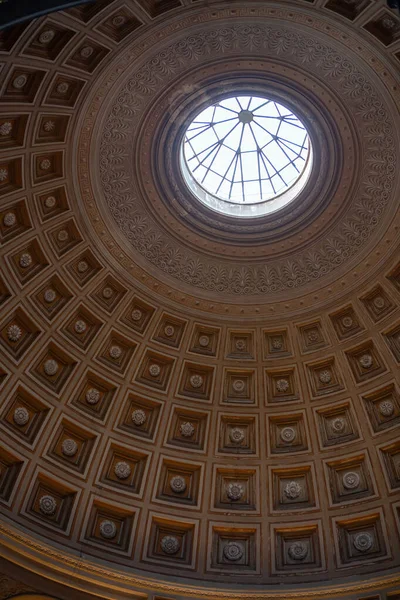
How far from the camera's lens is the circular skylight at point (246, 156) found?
1834 cm

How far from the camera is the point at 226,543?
52.8 feet

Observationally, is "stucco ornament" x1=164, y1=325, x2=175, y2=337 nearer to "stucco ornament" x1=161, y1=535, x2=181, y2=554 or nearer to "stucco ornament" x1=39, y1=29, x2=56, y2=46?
"stucco ornament" x1=161, y1=535, x2=181, y2=554

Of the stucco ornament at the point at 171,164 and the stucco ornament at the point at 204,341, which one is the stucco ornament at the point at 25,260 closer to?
the stucco ornament at the point at 171,164

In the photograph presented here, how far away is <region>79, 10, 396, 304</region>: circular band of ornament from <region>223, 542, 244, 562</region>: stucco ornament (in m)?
6.73

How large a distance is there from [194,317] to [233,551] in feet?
20.6

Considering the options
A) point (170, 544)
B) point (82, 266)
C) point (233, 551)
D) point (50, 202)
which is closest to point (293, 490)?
point (233, 551)

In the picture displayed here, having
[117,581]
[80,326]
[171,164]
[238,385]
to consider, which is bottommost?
[117,581]

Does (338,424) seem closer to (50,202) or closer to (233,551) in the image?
(233,551)

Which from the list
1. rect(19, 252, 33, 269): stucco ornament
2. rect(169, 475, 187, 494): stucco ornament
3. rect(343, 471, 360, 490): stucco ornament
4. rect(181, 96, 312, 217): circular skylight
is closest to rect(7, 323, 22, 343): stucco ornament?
rect(19, 252, 33, 269): stucco ornament

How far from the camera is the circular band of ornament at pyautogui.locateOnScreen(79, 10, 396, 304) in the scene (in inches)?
574

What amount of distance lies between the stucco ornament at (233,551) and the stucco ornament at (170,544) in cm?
123

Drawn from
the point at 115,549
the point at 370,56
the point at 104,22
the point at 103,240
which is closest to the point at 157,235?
the point at 103,240

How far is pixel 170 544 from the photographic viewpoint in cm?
1582

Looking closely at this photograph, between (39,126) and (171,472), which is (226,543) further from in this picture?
(39,126)
